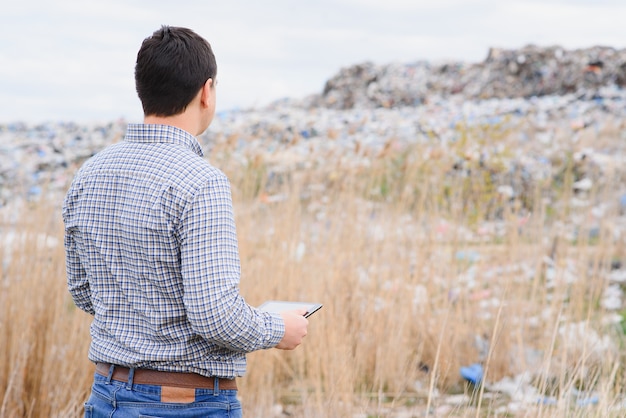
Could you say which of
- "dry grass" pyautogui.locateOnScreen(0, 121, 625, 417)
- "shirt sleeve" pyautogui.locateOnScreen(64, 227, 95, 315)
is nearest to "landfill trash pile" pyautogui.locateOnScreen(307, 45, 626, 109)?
"dry grass" pyautogui.locateOnScreen(0, 121, 625, 417)

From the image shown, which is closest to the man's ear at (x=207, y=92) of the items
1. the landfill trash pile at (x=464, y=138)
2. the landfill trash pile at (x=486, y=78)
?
the landfill trash pile at (x=464, y=138)

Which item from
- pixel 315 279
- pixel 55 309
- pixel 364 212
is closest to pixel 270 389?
pixel 315 279

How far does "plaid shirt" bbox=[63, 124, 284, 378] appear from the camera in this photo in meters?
1.76

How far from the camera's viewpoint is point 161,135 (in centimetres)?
192

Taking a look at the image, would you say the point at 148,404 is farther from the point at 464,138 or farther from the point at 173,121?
the point at 464,138

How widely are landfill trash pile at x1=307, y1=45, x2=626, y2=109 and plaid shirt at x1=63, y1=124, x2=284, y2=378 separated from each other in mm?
13736

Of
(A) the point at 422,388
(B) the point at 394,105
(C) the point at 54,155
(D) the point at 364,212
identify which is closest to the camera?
(A) the point at 422,388

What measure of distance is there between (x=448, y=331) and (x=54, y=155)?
952 cm

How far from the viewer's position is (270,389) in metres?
3.87

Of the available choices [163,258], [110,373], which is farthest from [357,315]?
[163,258]

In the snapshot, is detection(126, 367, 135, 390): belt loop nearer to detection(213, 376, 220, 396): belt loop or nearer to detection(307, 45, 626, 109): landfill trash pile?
detection(213, 376, 220, 396): belt loop

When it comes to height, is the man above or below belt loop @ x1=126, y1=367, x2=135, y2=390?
above

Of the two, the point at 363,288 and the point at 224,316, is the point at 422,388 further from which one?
the point at 224,316

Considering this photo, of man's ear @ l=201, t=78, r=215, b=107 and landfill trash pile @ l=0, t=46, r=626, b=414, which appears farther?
landfill trash pile @ l=0, t=46, r=626, b=414
